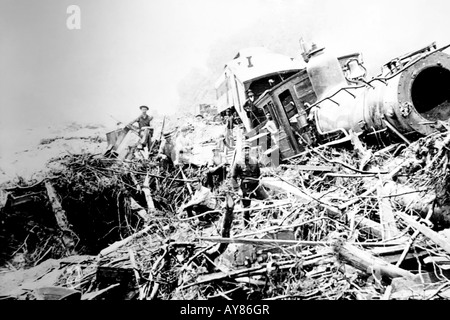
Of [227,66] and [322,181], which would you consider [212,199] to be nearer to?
[322,181]

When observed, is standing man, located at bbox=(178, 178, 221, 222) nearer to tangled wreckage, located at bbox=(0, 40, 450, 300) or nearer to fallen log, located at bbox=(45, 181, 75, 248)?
tangled wreckage, located at bbox=(0, 40, 450, 300)

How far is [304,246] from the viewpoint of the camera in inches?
127

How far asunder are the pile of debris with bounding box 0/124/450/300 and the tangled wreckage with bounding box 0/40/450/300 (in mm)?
16

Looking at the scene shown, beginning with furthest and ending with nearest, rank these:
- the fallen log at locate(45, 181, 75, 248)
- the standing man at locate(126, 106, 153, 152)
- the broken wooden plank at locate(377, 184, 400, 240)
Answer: the standing man at locate(126, 106, 153, 152) < the fallen log at locate(45, 181, 75, 248) < the broken wooden plank at locate(377, 184, 400, 240)

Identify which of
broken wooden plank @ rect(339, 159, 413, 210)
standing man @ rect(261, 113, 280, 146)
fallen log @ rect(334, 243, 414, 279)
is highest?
standing man @ rect(261, 113, 280, 146)

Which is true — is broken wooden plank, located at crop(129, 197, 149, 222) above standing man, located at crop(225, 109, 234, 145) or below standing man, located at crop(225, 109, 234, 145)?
below

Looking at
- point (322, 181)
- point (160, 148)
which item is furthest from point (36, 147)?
point (322, 181)

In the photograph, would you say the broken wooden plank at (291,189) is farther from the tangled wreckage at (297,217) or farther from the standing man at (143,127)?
the standing man at (143,127)

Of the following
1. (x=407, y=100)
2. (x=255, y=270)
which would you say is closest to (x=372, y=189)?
(x=407, y=100)

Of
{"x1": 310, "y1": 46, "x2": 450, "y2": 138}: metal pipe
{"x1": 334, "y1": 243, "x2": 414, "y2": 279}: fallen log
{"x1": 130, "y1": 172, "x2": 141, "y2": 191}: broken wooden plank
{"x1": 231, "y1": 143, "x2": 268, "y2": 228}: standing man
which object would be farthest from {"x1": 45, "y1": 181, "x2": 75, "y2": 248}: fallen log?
{"x1": 310, "y1": 46, "x2": 450, "y2": 138}: metal pipe

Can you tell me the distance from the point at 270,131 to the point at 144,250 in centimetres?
478

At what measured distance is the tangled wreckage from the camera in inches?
106

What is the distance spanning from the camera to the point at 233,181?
3.22 m
